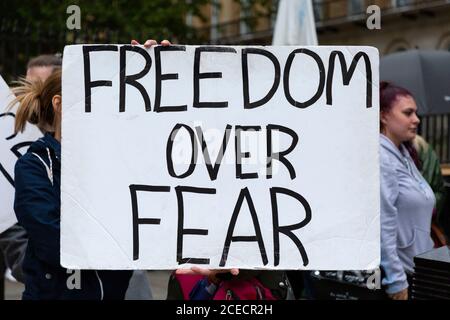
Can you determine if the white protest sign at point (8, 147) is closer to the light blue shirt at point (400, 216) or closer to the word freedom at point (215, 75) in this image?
the word freedom at point (215, 75)

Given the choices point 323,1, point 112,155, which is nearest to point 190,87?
point 112,155

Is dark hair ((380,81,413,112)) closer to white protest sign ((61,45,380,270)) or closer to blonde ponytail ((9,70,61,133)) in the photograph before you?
white protest sign ((61,45,380,270))

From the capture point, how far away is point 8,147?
3.43 m

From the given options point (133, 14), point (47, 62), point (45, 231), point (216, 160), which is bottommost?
point (45, 231)

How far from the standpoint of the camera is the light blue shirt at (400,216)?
3.65 metres

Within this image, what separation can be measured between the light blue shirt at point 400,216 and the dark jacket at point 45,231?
1408 millimetres

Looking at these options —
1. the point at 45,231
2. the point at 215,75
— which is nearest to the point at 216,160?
the point at 215,75

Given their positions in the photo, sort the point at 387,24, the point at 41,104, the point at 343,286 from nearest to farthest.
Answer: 1. the point at 41,104
2. the point at 343,286
3. the point at 387,24

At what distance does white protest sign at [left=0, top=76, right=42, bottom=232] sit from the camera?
3.30 m

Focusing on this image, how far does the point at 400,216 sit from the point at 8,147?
70.9 inches

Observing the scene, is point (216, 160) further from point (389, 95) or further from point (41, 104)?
point (389, 95)

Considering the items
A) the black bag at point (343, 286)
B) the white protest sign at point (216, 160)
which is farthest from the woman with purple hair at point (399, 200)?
the white protest sign at point (216, 160)
